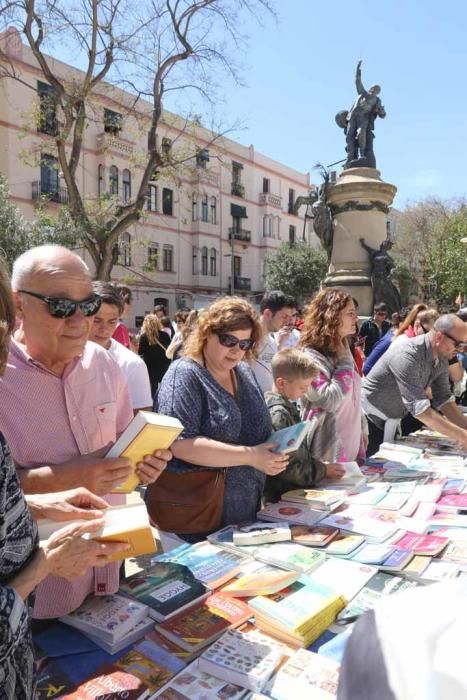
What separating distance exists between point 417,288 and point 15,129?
2658 cm

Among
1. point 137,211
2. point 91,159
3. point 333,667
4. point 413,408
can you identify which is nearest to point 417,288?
point 91,159

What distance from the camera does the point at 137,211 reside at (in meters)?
11.5

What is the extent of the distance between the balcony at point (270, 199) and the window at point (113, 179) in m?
13.2

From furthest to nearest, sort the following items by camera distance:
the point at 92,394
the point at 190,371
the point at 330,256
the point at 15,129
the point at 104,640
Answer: the point at 15,129
the point at 330,256
the point at 190,371
the point at 92,394
the point at 104,640

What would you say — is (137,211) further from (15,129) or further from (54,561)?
(15,129)

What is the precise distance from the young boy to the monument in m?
10.7

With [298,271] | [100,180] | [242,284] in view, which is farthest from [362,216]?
[242,284]

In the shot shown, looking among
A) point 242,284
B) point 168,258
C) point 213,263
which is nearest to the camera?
point 168,258

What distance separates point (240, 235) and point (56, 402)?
3585cm

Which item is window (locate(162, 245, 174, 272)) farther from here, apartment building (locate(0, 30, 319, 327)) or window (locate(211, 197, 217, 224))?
window (locate(211, 197, 217, 224))

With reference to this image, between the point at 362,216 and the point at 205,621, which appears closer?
the point at 205,621

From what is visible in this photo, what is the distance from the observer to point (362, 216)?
12852 millimetres

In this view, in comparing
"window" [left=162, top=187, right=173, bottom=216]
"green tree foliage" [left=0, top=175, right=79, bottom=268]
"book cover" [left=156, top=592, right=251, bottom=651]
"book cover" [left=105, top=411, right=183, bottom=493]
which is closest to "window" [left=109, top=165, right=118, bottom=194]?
"window" [left=162, top=187, right=173, bottom=216]

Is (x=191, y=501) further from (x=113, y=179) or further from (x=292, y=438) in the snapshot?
(x=113, y=179)
